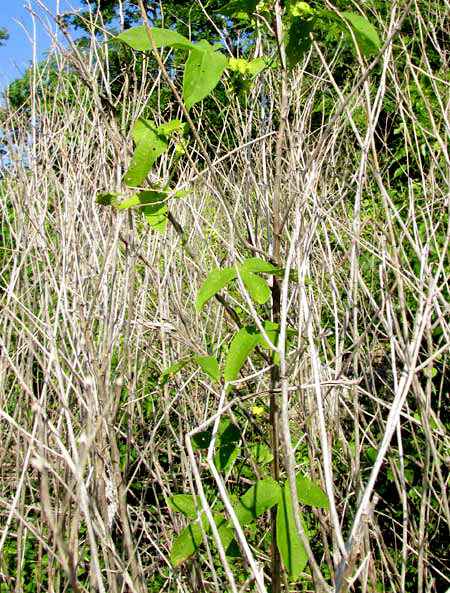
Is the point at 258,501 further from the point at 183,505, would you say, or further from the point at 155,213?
the point at 155,213

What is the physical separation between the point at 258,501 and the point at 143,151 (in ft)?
1.88

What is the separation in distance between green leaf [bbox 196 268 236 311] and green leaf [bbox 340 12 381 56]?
0.41 meters

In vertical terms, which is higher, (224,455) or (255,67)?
(255,67)

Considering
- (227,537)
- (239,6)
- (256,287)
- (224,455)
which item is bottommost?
(227,537)

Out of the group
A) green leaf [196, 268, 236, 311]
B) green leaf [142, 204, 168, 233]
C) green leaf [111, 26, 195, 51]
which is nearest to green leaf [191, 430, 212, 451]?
green leaf [196, 268, 236, 311]

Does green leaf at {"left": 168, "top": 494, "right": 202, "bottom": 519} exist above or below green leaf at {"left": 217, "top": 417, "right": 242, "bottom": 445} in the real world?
below

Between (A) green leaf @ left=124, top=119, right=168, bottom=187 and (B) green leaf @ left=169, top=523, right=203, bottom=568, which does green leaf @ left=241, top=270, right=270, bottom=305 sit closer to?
(A) green leaf @ left=124, top=119, right=168, bottom=187

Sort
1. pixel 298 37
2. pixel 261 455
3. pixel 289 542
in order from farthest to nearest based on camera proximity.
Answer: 1. pixel 261 455
2. pixel 298 37
3. pixel 289 542

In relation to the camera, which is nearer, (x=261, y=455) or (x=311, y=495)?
(x=311, y=495)

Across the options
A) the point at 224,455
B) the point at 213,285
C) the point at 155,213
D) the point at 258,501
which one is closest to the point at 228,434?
the point at 224,455

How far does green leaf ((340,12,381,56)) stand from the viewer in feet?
2.97

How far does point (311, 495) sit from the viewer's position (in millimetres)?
919

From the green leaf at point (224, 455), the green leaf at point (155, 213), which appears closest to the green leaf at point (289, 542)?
the green leaf at point (224, 455)

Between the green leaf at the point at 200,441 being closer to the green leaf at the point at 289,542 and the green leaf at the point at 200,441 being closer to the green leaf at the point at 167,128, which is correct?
the green leaf at the point at 289,542
